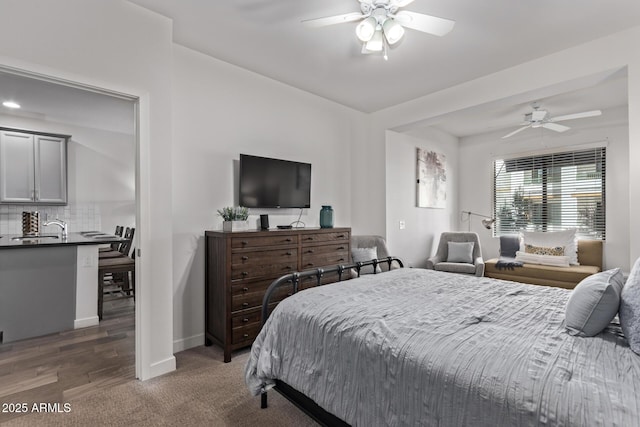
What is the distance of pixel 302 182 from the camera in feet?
12.4

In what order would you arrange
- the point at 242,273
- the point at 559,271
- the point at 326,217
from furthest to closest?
the point at 559,271 < the point at 326,217 < the point at 242,273

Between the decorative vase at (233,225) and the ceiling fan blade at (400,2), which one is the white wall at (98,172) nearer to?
the decorative vase at (233,225)

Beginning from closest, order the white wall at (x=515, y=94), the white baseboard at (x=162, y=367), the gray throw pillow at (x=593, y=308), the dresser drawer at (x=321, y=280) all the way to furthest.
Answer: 1. the gray throw pillow at (x=593, y=308)
2. the white baseboard at (x=162, y=367)
3. the white wall at (x=515, y=94)
4. the dresser drawer at (x=321, y=280)

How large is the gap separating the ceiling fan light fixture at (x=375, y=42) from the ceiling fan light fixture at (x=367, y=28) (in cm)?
10

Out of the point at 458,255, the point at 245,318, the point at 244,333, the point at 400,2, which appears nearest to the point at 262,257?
the point at 245,318

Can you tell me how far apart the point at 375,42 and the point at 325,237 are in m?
1.93

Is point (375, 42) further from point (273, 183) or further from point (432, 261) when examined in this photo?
point (432, 261)

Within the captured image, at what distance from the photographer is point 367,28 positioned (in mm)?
2113

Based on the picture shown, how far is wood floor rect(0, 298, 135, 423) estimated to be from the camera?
7.21 feet

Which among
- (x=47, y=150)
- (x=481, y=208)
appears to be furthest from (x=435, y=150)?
(x=47, y=150)

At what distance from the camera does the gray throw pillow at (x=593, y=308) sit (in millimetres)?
1317

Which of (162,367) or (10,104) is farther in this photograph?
(10,104)

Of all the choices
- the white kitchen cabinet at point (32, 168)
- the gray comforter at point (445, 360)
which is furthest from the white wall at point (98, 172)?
the gray comforter at point (445, 360)

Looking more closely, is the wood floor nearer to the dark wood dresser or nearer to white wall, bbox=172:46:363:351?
white wall, bbox=172:46:363:351
